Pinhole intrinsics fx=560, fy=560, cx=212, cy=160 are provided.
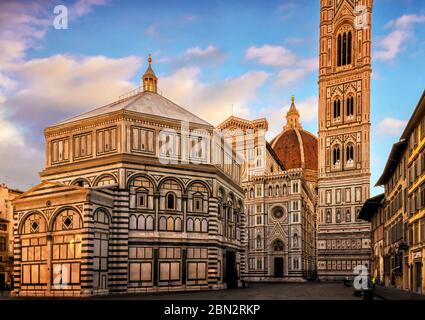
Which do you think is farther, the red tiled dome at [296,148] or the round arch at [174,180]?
the red tiled dome at [296,148]

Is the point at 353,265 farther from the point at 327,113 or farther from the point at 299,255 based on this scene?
the point at 327,113

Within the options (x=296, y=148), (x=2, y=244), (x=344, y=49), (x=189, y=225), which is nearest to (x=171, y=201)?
(x=189, y=225)

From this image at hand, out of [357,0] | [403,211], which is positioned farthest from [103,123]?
[357,0]

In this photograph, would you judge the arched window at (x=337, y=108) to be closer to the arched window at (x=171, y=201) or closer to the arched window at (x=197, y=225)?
the arched window at (x=197, y=225)

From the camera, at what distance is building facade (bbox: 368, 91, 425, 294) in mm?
39469

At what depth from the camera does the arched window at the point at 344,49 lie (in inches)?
3932

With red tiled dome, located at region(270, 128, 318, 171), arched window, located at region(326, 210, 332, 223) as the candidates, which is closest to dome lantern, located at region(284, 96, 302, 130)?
red tiled dome, located at region(270, 128, 318, 171)

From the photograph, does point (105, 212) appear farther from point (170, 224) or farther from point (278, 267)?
point (278, 267)

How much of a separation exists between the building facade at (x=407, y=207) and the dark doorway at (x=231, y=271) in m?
15.2

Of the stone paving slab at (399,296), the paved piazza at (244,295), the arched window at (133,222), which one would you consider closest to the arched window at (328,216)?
the paved piazza at (244,295)

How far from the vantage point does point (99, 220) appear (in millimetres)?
42312

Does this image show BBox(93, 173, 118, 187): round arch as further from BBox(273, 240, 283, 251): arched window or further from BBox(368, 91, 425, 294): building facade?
BBox(273, 240, 283, 251): arched window

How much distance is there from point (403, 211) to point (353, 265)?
154 feet

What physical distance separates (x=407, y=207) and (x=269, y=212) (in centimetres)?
5313
